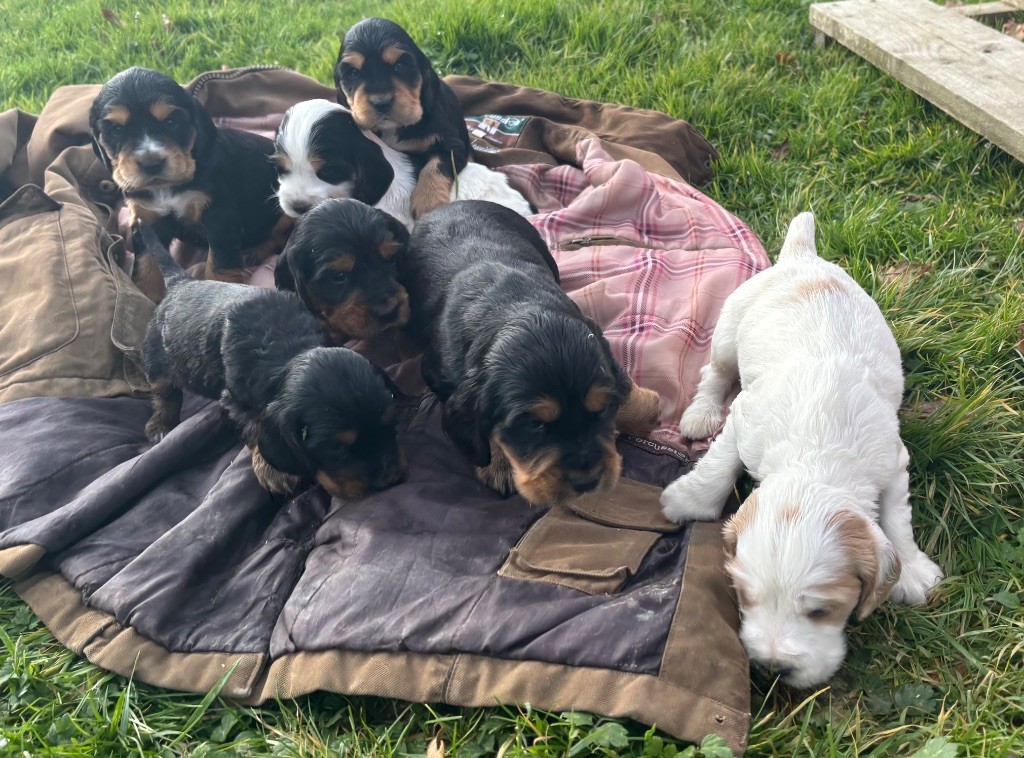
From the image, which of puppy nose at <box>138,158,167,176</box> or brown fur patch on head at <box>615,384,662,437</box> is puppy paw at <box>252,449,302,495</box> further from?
puppy nose at <box>138,158,167,176</box>

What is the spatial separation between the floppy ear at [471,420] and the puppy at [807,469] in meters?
0.78

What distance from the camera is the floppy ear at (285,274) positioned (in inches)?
156

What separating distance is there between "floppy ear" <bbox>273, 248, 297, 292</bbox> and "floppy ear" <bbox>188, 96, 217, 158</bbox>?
1098 mm

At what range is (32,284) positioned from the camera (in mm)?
4352

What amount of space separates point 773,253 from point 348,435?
9.56ft

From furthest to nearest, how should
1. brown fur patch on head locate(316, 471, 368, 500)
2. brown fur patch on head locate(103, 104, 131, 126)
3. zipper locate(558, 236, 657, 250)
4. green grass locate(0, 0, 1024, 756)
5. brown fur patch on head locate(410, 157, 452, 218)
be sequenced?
brown fur patch on head locate(410, 157, 452, 218) < zipper locate(558, 236, 657, 250) < brown fur patch on head locate(103, 104, 131, 126) < brown fur patch on head locate(316, 471, 368, 500) < green grass locate(0, 0, 1024, 756)

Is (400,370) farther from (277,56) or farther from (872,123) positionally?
(277,56)

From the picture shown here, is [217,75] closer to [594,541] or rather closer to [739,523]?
[594,541]

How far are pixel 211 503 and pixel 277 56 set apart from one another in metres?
5.54

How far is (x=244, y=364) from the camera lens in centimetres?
351

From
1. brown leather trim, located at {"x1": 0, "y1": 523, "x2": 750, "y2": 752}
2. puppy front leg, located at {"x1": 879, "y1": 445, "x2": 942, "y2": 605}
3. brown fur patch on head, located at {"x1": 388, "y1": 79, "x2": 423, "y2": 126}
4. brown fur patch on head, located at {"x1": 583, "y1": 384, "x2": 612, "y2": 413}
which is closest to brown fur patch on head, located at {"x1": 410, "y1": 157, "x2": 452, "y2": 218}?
brown fur patch on head, located at {"x1": 388, "y1": 79, "x2": 423, "y2": 126}

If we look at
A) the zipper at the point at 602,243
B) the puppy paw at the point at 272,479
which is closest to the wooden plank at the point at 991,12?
the zipper at the point at 602,243

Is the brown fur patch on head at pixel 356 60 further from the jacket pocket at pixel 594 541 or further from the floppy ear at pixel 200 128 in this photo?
the jacket pocket at pixel 594 541

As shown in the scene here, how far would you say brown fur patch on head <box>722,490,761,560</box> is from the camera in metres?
2.49
